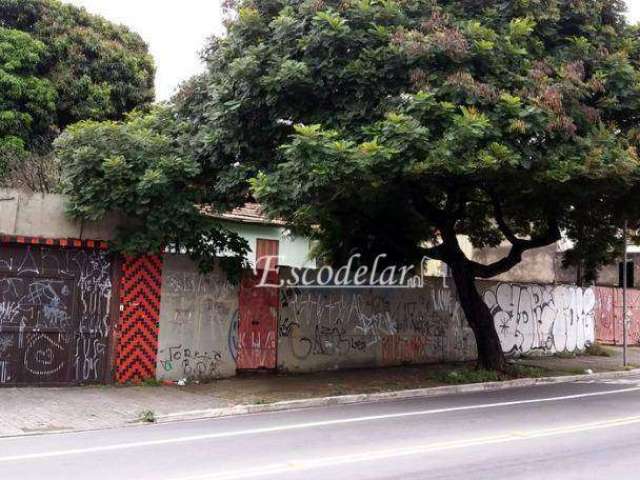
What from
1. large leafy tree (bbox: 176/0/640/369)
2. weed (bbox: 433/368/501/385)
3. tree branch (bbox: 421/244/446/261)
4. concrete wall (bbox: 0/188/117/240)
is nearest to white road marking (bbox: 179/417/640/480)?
large leafy tree (bbox: 176/0/640/369)

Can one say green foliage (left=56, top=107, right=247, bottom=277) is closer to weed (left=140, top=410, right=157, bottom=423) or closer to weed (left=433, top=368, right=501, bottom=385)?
weed (left=140, top=410, right=157, bottom=423)

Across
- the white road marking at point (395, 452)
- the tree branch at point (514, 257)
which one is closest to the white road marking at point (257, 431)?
the white road marking at point (395, 452)

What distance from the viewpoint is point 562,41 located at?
13.0m

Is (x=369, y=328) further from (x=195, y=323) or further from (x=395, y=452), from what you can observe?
(x=395, y=452)

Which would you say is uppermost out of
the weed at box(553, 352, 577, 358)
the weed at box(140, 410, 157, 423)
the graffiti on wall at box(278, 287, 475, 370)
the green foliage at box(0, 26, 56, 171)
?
the green foliage at box(0, 26, 56, 171)

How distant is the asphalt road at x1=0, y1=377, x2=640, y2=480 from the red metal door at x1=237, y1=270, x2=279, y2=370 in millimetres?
3656

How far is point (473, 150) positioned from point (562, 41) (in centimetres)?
378

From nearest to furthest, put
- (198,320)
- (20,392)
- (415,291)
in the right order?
1. (20,392)
2. (198,320)
3. (415,291)

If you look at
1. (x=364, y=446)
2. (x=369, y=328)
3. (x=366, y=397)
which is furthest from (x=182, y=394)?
(x=369, y=328)

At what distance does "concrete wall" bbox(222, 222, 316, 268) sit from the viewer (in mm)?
21259

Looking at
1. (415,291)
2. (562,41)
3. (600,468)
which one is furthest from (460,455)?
(415,291)

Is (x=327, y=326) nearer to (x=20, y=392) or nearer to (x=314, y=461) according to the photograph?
(x=20, y=392)

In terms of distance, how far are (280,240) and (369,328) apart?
653cm

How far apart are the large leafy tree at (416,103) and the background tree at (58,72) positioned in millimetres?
8769
